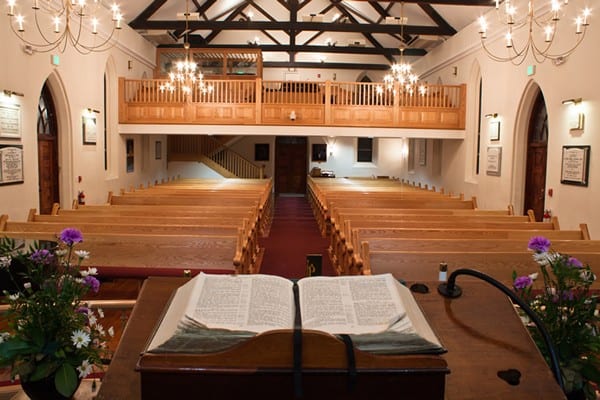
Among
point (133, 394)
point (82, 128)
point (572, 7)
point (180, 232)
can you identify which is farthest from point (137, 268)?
point (572, 7)

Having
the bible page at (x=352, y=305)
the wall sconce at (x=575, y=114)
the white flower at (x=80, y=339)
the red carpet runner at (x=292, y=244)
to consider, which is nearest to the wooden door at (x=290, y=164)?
the red carpet runner at (x=292, y=244)

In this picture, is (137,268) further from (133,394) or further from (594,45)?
(594,45)

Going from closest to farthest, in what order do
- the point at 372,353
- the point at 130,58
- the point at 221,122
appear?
the point at 372,353 → the point at 221,122 → the point at 130,58

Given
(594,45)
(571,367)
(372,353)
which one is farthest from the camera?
(594,45)

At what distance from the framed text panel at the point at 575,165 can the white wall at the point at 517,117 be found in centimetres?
9

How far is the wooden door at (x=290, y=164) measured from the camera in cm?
2083

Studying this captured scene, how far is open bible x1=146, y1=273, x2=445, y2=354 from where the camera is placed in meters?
1.06

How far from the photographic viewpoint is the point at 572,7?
7.50m

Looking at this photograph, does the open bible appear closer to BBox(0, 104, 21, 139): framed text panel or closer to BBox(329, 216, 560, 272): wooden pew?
BBox(329, 216, 560, 272): wooden pew

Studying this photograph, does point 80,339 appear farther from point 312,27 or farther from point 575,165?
point 312,27

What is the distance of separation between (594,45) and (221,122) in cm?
776

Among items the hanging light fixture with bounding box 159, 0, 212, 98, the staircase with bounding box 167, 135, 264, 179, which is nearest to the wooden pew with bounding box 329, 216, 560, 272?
the hanging light fixture with bounding box 159, 0, 212, 98

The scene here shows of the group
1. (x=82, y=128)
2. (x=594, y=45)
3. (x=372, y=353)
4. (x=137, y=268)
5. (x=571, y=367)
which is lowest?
(x=137, y=268)

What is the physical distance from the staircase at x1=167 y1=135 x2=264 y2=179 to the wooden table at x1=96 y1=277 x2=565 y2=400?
16.9 metres
